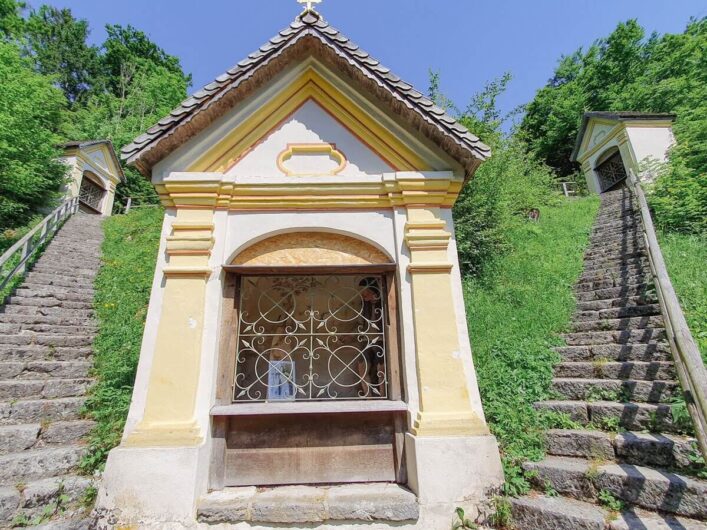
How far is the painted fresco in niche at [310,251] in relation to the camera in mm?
3822

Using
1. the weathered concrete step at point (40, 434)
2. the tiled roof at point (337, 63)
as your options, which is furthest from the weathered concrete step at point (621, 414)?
the weathered concrete step at point (40, 434)

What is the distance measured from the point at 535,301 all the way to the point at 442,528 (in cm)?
439

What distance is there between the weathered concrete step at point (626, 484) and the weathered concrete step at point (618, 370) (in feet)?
4.37

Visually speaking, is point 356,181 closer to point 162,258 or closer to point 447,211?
point 447,211

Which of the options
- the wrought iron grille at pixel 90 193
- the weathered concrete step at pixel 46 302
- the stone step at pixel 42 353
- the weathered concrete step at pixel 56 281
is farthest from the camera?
the wrought iron grille at pixel 90 193

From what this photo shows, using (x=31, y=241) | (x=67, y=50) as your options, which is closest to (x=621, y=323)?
(x=31, y=241)

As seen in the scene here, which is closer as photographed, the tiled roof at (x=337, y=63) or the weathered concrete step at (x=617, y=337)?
the tiled roof at (x=337, y=63)

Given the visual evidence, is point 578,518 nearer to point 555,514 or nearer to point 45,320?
point 555,514

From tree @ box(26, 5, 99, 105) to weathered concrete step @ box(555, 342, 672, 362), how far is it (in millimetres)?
34294

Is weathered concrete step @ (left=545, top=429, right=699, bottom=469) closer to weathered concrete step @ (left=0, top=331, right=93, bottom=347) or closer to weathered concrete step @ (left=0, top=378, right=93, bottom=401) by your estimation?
weathered concrete step @ (left=0, top=378, right=93, bottom=401)

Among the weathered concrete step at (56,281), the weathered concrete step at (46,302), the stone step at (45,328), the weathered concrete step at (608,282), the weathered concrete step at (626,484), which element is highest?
the weathered concrete step at (56,281)

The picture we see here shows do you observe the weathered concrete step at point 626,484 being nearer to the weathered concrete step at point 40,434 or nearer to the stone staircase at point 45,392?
the stone staircase at point 45,392

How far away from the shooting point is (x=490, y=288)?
704 centimetres

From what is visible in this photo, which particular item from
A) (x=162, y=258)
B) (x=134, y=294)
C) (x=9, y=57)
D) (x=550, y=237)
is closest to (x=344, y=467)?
(x=162, y=258)
